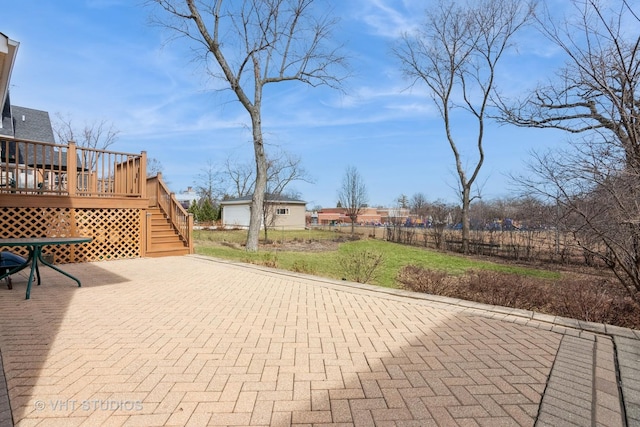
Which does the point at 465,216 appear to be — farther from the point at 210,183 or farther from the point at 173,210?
the point at 210,183

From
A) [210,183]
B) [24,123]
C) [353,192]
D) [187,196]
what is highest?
[210,183]

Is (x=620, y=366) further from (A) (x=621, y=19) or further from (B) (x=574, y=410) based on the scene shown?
(A) (x=621, y=19)

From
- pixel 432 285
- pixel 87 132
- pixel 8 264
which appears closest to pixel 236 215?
pixel 87 132

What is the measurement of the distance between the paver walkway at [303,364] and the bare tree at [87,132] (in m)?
22.4

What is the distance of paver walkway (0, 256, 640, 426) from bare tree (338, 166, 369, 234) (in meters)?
24.4

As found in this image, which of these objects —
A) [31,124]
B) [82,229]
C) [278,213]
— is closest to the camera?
[82,229]

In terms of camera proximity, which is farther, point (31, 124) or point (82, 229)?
point (31, 124)

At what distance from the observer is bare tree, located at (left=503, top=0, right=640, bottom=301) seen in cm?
413

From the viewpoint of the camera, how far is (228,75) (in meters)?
12.7

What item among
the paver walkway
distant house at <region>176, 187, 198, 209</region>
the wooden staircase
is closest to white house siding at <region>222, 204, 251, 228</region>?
distant house at <region>176, 187, 198, 209</region>

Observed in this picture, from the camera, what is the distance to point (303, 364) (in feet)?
8.59

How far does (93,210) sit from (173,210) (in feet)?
7.62

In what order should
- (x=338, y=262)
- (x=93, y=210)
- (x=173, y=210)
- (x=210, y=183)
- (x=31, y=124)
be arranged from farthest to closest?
(x=210, y=183), (x=31, y=124), (x=338, y=262), (x=173, y=210), (x=93, y=210)

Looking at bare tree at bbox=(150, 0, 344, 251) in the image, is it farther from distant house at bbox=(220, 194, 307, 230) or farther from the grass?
distant house at bbox=(220, 194, 307, 230)
